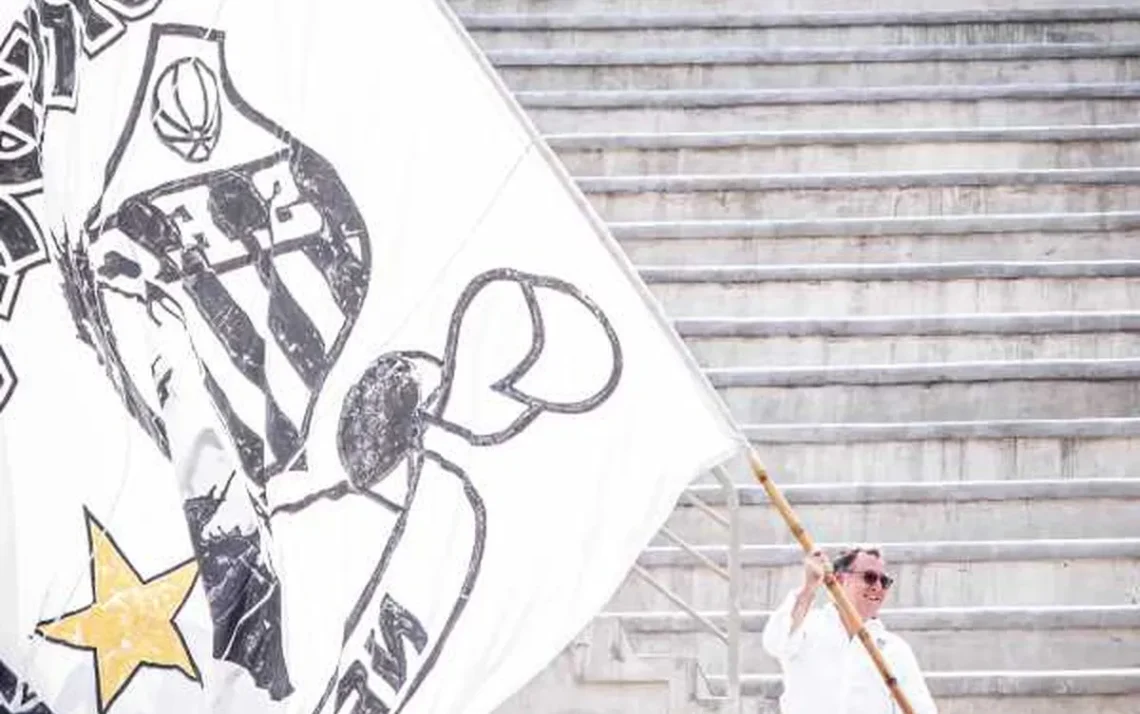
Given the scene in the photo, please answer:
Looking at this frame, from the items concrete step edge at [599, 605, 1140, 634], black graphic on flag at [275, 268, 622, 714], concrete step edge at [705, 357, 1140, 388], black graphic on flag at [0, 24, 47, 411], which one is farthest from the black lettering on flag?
concrete step edge at [705, 357, 1140, 388]

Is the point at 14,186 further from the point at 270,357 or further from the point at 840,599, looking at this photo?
the point at 840,599

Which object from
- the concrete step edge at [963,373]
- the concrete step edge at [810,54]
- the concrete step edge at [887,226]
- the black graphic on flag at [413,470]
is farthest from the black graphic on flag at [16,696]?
the concrete step edge at [810,54]

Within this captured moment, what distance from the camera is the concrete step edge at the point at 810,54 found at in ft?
Answer: 52.5

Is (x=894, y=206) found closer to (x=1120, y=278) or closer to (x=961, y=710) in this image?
(x=1120, y=278)

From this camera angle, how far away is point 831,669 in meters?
9.57

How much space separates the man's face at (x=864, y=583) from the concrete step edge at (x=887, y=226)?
5210 millimetres

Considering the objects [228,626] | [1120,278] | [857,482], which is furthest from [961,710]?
[228,626]

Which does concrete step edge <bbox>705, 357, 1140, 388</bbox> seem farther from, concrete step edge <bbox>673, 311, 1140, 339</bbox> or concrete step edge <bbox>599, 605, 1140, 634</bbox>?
concrete step edge <bbox>599, 605, 1140, 634</bbox>

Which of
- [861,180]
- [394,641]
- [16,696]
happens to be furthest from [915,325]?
[16,696]

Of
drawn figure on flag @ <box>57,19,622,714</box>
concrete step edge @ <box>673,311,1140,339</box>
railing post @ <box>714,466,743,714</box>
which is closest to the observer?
drawn figure on flag @ <box>57,19,622,714</box>

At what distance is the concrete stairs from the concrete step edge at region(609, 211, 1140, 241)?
0.04 ft

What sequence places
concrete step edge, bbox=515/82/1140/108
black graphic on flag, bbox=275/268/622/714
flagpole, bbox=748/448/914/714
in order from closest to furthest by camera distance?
1. black graphic on flag, bbox=275/268/622/714
2. flagpole, bbox=748/448/914/714
3. concrete step edge, bbox=515/82/1140/108

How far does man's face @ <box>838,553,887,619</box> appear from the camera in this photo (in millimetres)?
9461

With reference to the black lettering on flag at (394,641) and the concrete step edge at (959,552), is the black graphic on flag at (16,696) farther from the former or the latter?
the concrete step edge at (959,552)
